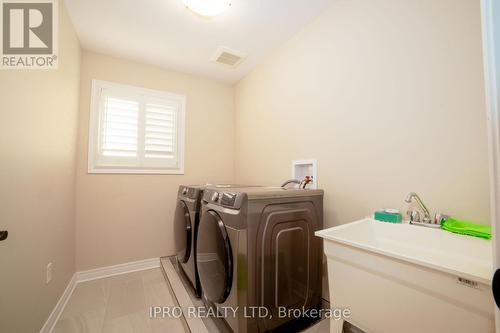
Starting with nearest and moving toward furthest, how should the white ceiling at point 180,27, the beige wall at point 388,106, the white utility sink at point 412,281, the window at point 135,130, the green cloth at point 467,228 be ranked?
the white utility sink at point 412,281 → the green cloth at point 467,228 → the beige wall at point 388,106 → the white ceiling at point 180,27 → the window at point 135,130

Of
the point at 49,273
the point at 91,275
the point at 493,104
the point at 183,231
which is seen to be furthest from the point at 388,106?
the point at 91,275

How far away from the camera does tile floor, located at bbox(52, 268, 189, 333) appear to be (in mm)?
1370

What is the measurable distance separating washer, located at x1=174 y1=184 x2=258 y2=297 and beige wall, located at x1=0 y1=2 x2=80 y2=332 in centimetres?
88

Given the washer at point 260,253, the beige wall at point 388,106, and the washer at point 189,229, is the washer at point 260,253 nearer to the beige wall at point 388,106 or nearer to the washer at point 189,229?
the washer at point 189,229

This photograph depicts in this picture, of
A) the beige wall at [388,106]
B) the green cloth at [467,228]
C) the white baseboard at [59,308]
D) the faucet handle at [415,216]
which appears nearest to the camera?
the green cloth at [467,228]

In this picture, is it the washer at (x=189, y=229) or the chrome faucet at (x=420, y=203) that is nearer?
the chrome faucet at (x=420, y=203)

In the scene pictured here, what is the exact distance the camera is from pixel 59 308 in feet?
4.93

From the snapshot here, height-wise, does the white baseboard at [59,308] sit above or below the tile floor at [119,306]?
above

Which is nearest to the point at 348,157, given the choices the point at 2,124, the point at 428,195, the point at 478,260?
the point at 428,195

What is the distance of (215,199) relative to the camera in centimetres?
129

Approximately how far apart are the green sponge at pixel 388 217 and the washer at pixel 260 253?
377mm

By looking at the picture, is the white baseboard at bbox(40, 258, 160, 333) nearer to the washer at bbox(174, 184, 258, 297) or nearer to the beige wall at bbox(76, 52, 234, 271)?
the beige wall at bbox(76, 52, 234, 271)

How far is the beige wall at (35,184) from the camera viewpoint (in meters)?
0.97

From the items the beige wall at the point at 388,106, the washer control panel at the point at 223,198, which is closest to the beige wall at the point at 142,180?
the beige wall at the point at 388,106
